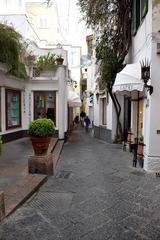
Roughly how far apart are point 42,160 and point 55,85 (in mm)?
8199

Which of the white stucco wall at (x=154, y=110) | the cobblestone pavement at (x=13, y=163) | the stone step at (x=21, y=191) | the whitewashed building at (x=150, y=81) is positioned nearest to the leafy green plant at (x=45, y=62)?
the cobblestone pavement at (x=13, y=163)

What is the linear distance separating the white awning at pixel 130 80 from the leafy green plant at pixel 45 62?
21.9ft

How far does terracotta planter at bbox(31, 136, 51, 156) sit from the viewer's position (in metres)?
6.98

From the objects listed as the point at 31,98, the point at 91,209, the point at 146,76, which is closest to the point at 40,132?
the point at 91,209

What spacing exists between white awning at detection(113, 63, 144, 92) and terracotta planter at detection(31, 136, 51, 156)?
9.90 feet

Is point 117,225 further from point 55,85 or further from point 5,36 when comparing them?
point 55,85

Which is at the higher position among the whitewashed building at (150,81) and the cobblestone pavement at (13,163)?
the whitewashed building at (150,81)

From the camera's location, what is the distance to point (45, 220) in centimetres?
449

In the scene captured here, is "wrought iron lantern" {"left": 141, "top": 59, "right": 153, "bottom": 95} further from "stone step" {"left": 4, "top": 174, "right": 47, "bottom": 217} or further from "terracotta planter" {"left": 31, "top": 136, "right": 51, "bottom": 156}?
"stone step" {"left": 4, "top": 174, "right": 47, "bottom": 217}

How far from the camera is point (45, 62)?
47.7 ft

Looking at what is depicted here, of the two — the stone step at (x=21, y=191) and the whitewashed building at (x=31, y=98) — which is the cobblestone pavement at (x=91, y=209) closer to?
the stone step at (x=21, y=191)

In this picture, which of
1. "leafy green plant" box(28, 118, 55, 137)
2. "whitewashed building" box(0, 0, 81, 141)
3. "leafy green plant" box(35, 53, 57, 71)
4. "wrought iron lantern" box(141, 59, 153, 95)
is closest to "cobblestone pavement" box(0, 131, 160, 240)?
"leafy green plant" box(28, 118, 55, 137)

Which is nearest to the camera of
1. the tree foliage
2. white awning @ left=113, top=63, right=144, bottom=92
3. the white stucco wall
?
the white stucco wall

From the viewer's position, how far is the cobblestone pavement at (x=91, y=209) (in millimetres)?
4062
